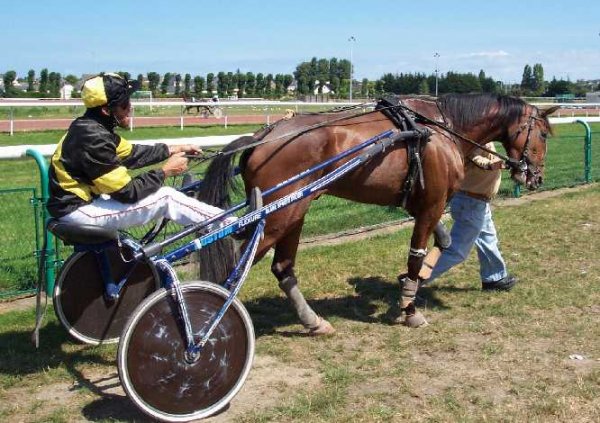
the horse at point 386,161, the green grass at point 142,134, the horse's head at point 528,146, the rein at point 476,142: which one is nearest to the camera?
the horse at point 386,161

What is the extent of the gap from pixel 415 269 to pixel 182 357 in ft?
7.93

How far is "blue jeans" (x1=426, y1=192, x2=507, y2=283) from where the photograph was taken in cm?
619

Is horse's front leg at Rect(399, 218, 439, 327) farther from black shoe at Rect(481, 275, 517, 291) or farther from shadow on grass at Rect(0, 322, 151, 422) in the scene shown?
shadow on grass at Rect(0, 322, 151, 422)

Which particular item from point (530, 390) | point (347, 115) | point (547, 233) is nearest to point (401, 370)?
point (530, 390)

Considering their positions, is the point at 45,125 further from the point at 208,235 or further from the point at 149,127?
the point at 208,235

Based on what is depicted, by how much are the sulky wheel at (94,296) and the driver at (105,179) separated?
2.39 feet

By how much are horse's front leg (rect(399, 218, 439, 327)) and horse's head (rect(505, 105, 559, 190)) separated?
3.56 feet

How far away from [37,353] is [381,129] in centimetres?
293

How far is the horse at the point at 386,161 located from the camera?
4.87 m

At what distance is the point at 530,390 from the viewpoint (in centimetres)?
429

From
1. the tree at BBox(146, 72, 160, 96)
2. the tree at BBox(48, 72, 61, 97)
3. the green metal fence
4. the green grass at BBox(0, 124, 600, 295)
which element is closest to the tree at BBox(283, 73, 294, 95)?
A: the tree at BBox(146, 72, 160, 96)

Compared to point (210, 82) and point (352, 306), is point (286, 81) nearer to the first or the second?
point (210, 82)

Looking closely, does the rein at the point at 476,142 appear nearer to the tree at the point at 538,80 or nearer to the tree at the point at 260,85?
the tree at the point at 538,80

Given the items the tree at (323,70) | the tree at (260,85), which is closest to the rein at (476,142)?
the tree at (260,85)
